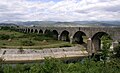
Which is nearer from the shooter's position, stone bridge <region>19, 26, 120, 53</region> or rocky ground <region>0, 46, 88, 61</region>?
stone bridge <region>19, 26, 120, 53</region>

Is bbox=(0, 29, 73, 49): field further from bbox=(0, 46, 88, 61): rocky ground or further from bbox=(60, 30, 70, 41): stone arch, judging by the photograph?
bbox=(0, 46, 88, 61): rocky ground

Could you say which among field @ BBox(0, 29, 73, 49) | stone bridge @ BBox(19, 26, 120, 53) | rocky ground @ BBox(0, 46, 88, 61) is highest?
stone bridge @ BBox(19, 26, 120, 53)

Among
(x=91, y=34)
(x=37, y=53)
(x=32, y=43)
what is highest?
(x=91, y=34)

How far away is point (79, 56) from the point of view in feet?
230

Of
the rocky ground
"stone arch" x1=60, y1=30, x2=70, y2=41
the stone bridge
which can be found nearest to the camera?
the stone bridge

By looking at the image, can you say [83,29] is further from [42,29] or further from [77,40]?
[42,29]

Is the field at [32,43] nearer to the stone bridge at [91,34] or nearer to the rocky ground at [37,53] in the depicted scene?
the stone bridge at [91,34]

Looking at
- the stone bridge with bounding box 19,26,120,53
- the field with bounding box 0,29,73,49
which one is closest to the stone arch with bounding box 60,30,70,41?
the stone bridge with bounding box 19,26,120,53

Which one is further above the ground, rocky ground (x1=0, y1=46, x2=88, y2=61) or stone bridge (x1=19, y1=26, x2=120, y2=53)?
stone bridge (x1=19, y1=26, x2=120, y2=53)

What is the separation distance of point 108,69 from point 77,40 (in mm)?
59481

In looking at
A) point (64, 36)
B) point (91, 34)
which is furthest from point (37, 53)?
point (64, 36)

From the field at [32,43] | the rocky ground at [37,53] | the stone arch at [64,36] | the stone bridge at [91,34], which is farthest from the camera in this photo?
the stone arch at [64,36]

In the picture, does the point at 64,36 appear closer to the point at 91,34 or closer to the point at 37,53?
the point at 91,34

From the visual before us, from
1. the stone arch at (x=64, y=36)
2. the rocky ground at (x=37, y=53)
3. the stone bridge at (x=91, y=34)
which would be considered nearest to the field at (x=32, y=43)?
the stone arch at (x=64, y=36)
